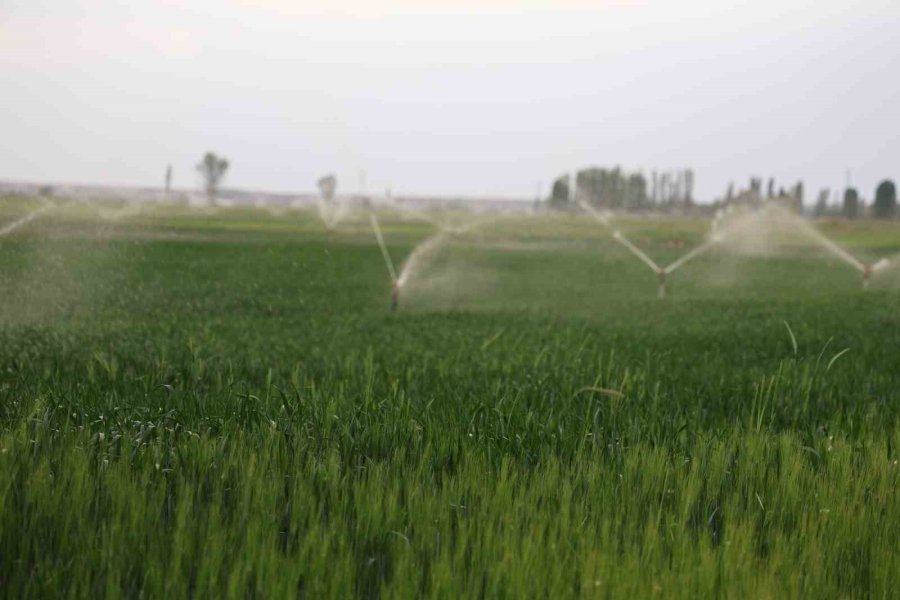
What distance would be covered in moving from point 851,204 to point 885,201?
12.1ft

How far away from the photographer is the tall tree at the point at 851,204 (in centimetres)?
4334

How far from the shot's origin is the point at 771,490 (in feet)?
12.9

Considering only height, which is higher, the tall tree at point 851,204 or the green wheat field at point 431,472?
the tall tree at point 851,204

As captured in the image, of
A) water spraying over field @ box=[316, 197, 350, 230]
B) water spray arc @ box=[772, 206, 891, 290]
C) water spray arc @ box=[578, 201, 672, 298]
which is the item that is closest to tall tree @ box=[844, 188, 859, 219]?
water spray arc @ box=[772, 206, 891, 290]

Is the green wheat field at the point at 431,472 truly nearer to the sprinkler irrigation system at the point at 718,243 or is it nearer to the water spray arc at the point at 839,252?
the water spray arc at the point at 839,252

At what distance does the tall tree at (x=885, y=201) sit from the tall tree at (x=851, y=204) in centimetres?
213

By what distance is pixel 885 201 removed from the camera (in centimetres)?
4006

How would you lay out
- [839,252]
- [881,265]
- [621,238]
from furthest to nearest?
[621,238] < [839,252] < [881,265]

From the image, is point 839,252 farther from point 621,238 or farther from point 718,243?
point 621,238

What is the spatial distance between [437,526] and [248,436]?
50.0 inches

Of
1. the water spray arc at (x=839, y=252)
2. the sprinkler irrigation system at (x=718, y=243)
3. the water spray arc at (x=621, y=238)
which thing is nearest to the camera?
the water spray arc at (x=839, y=252)

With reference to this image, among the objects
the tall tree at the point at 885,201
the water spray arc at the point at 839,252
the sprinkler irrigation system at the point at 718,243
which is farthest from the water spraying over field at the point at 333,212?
the tall tree at the point at 885,201

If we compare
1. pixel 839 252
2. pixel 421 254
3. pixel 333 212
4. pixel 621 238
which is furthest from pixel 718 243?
pixel 333 212

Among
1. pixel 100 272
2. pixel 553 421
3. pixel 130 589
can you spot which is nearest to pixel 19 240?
pixel 100 272
